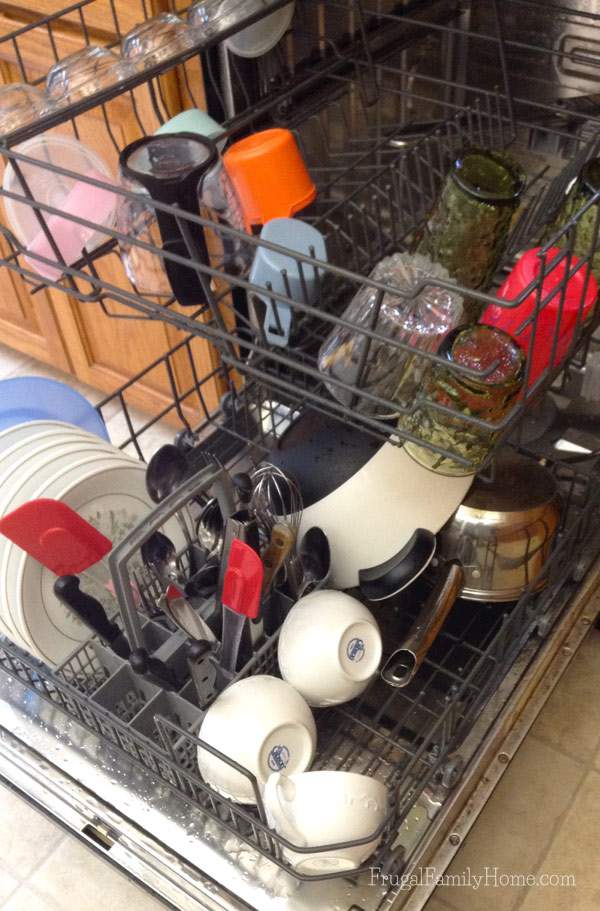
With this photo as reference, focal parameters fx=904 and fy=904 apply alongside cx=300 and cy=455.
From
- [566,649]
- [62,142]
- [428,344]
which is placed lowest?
[566,649]

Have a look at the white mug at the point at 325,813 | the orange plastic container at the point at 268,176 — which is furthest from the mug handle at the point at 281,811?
the orange plastic container at the point at 268,176

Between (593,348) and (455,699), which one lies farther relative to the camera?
(593,348)

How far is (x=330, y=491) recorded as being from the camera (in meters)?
0.80

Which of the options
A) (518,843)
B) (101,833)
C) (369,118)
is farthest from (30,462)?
(518,843)

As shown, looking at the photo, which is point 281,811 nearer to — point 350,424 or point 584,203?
point 350,424

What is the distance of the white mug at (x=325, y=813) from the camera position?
2.02 feet

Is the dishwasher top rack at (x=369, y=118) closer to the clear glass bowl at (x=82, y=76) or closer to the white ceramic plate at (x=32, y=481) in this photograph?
the clear glass bowl at (x=82, y=76)

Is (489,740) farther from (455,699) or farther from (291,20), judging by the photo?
(291,20)

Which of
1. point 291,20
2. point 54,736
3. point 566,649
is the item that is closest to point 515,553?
point 566,649

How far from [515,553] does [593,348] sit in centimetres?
32

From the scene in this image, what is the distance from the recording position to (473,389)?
0.60m

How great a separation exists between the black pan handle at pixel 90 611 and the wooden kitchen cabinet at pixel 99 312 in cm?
47

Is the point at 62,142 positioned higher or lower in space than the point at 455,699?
higher

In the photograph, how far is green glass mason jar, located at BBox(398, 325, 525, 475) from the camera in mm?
594
